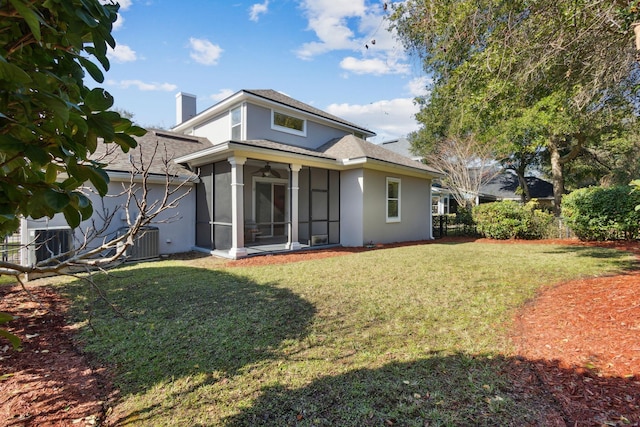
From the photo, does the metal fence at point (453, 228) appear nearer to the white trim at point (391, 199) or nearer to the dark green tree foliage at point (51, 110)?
the white trim at point (391, 199)

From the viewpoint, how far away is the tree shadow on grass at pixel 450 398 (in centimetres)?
245

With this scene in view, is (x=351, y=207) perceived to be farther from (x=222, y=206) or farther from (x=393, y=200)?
(x=222, y=206)

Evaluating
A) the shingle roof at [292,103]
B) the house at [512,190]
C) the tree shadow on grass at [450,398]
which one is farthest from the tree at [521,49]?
the house at [512,190]

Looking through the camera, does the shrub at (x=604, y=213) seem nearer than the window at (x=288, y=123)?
Yes

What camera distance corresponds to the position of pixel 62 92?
44.6 inches

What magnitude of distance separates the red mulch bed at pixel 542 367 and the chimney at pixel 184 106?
13137 mm

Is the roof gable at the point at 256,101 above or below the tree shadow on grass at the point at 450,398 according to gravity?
above

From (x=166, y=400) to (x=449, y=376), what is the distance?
258 centimetres

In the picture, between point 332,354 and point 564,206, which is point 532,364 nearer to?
point 332,354

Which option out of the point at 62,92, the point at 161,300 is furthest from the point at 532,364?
the point at 161,300

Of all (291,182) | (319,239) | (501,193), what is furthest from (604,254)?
(501,193)

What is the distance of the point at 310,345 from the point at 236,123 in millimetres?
10199

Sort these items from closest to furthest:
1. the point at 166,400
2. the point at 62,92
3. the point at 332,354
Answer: the point at 62,92
the point at 166,400
the point at 332,354

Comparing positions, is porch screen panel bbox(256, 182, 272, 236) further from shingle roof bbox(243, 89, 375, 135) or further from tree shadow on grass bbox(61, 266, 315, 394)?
tree shadow on grass bbox(61, 266, 315, 394)
